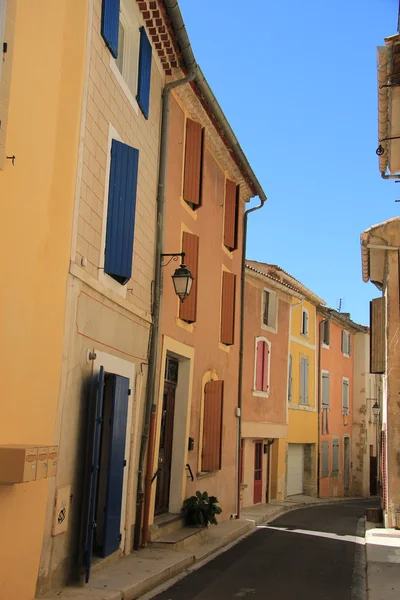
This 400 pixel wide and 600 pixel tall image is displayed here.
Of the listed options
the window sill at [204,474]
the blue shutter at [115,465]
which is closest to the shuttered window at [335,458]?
the window sill at [204,474]

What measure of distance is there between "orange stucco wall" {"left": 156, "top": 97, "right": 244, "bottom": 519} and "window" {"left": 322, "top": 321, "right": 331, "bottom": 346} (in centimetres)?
1367

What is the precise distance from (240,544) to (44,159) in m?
8.38

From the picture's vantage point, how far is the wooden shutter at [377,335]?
56.6ft

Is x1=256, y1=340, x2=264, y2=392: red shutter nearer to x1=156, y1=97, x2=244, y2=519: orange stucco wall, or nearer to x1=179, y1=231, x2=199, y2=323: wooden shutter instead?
x1=156, y1=97, x2=244, y2=519: orange stucco wall

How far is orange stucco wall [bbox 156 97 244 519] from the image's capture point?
11.5 m

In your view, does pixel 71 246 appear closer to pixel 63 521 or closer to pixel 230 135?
pixel 63 521

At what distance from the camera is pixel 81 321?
7.51m

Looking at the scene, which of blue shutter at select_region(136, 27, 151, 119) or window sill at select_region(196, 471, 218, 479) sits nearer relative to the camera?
blue shutter at select_region(136, 27, 151, 119)

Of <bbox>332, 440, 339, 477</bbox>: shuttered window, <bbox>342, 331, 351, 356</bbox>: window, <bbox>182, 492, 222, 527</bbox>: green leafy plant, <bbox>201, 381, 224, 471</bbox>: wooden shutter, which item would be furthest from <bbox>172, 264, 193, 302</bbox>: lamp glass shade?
<bbox>342, 331, 351, 356</bbox>: window

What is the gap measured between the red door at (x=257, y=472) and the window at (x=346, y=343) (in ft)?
36.2

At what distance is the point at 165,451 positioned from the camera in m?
11.9

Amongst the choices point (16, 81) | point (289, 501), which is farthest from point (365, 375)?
point (16, 81)

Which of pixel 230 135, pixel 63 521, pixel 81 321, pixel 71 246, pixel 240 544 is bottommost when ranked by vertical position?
pixel 240 544

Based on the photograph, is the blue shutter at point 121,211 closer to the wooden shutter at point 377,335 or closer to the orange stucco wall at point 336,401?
the wooden shutter at point 377,335
